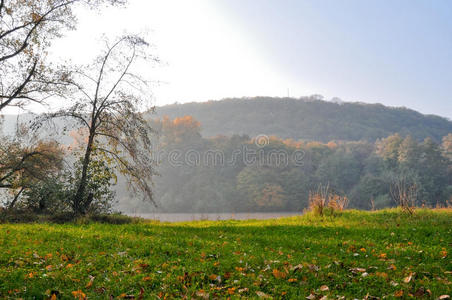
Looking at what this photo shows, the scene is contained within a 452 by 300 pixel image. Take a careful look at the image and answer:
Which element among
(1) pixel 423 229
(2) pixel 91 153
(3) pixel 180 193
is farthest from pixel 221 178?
(1) pixel 423 229

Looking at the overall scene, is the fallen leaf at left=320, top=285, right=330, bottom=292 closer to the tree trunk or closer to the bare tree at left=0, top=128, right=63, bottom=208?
the tree trunk

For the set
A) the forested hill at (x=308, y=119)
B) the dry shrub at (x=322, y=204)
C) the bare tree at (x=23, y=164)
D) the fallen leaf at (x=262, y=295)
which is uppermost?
the forested hill at (x=308, y=119)

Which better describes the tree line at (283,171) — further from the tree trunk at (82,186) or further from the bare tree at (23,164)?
the tree trunk at (82,186)

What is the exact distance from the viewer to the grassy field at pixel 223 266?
15.7ft

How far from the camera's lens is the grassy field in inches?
188

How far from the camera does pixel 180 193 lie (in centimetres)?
5644

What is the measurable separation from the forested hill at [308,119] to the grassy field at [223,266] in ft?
225

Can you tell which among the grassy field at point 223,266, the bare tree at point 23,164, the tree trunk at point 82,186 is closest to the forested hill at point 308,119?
the bare tree at point 23,164

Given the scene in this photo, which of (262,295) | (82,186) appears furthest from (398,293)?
(82,186)

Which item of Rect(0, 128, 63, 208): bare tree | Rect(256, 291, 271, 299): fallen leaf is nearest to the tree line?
Rect(0, 128, 63, 208): bare tree

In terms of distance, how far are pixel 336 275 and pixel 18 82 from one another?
1377 centimetres

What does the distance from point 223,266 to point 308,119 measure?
79.1 m

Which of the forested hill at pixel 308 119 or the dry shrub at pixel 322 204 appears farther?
the forested hill at pixel 308 119

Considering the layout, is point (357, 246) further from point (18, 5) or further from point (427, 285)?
point (18, 5)
